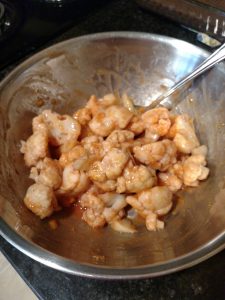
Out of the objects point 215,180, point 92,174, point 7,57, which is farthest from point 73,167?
point 7,57

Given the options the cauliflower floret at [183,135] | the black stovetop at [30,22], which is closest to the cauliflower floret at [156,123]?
the cauliflower floret at [183,135]

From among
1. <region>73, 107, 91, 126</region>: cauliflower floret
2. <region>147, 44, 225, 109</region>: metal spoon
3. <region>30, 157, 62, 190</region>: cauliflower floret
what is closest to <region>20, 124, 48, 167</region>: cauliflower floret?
<region>30, 157, 62, 190</region>: cauliflower floret

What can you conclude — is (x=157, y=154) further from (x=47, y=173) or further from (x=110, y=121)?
(x=47, y=173)

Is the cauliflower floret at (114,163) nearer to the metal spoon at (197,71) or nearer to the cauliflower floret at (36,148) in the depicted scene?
the cauliflower floret at (36,148)

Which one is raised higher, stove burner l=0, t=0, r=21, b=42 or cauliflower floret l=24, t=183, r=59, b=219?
stove burner l=0, t=0, r=21, b=42

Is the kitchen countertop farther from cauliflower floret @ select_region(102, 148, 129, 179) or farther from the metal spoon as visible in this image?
the metal spoon

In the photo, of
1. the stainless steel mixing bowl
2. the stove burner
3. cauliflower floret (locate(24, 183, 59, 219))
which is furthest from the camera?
the stove burner

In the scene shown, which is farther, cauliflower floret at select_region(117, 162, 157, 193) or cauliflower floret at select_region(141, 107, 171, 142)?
cauliflower floret at select_region(141, 107, 171, 142)
